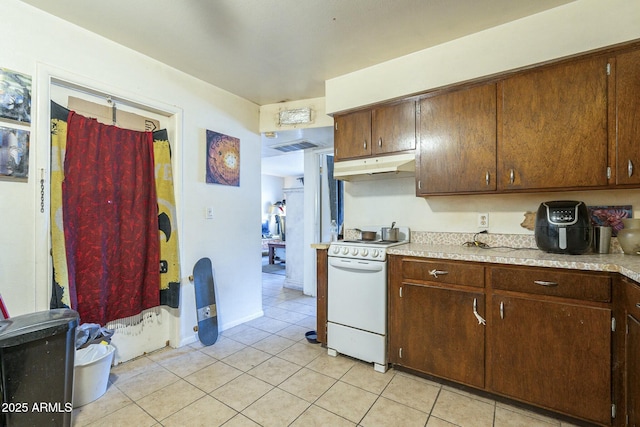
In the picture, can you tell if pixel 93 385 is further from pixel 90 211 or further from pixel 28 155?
pixel 28 155

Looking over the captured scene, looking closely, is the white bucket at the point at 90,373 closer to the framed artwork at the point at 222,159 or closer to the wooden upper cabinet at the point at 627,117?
the framed artwork at the point at 222,159

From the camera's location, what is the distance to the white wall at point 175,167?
5.70 ft

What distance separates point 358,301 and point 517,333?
1041mm

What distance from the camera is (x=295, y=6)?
5.85 ft

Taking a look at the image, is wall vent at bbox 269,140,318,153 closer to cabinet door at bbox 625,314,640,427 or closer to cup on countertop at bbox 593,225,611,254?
cup on countertop at bbox 593,225,611,254

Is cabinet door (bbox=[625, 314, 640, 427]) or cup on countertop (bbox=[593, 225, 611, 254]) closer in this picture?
cabinet door (bbox=[625, 314, 640, 427])

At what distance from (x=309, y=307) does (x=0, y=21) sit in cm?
360

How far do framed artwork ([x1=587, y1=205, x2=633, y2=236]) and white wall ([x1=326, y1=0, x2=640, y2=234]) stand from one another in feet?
0.12

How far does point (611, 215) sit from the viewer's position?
1881mm

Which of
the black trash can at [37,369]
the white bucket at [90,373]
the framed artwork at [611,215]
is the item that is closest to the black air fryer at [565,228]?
the framed artwork at [611,215]

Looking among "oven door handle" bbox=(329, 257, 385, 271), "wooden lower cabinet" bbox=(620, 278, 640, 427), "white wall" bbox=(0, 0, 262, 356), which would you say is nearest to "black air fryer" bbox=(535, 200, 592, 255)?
"wooden lower cabinet" bbox=(620, 278, 640, 427)

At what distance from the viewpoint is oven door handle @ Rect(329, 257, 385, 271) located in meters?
2.16

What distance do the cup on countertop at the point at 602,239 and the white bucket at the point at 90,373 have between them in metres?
3.26

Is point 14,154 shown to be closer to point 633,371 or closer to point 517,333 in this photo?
point 517,333
